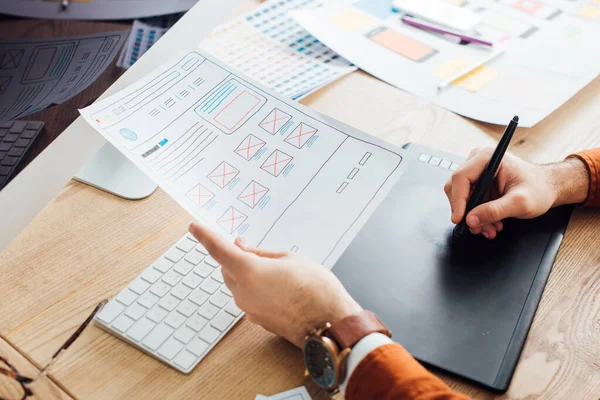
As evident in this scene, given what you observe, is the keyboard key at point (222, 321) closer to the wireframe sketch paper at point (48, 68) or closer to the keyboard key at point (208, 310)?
the keyboard key at point (208, 310)

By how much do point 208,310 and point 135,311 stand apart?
0.28 feet

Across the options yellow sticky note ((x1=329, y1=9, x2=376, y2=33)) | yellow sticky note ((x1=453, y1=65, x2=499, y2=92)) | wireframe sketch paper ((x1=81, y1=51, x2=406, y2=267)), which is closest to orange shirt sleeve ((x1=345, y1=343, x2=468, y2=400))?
wireframe sketch paper ((x1=81, y1=51, x2=406, y2=267))

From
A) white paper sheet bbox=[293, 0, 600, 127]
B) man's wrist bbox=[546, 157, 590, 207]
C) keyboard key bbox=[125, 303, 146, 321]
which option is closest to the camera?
keyboard key bbox=[125, 303, 146, 321]

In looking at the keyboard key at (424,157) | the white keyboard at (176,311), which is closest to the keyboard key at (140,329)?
the white keyboard at (176,311)

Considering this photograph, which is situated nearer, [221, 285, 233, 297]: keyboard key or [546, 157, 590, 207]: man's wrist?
[221, 285, 233, 297]: keyboard key

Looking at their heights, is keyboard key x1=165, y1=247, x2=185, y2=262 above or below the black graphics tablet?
above

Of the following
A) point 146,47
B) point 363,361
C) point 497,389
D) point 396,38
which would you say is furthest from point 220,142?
point 396,38

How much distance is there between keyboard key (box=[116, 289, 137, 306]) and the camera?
680 mm

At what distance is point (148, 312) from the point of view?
0.67m

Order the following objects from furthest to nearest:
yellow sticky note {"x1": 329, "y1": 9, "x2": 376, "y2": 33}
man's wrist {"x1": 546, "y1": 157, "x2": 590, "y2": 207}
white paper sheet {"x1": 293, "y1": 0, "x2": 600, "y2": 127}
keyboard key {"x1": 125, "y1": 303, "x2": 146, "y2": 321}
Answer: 1. yellow sticky note {"x1": 329, "y1": 9, "x2": 376, "y2": 33}
2. white paper sheet {"x1": 293, "y1": 0, "x2": 600, "y2": 127}
3. man's wrist {"x1": 546, "y1": 157, "x2": 590, "y2": 207}
4. keyboard key {"x1": 125, "y1": 303, "x2": 146, "y2": 321}

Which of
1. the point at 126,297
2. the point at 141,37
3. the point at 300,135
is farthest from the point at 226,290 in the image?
the point at 141,37

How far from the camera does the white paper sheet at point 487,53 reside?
39.6 inches

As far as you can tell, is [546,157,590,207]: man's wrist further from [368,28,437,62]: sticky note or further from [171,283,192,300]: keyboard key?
[171,283,192,300]: keyboard key

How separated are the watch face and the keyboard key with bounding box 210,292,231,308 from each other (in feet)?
0.42
